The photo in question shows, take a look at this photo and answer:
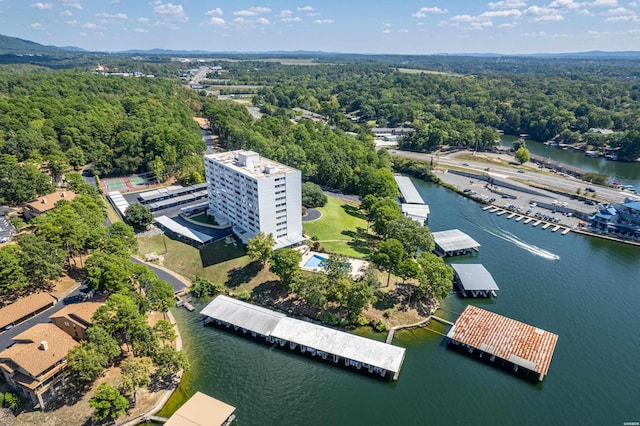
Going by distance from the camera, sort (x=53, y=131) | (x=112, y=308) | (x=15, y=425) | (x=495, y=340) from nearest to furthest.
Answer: (x=15, y=425) < (x=112, y=308) < (x=495, y=340) < (x=53, y=131)

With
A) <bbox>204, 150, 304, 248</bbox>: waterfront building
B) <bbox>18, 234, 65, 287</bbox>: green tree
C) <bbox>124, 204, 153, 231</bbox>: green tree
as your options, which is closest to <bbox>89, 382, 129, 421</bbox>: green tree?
<bbox>18, 234, 65, 287</bbox>: green tree

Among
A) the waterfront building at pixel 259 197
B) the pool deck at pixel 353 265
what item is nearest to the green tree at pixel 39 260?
the waterfront building at pixel 259 197

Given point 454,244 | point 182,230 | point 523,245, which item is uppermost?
point 182,230

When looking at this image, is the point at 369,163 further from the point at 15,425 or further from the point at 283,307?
the point at 15,425

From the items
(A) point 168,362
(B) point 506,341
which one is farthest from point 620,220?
(A) point 168,362

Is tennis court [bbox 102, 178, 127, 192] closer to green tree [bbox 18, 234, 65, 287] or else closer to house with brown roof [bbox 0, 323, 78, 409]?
green tree [bbox 18, 234, 65, 287]

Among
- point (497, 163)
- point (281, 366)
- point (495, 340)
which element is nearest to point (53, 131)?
point (281, 366)

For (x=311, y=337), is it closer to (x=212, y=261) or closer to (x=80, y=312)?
(x=212, y=261)
